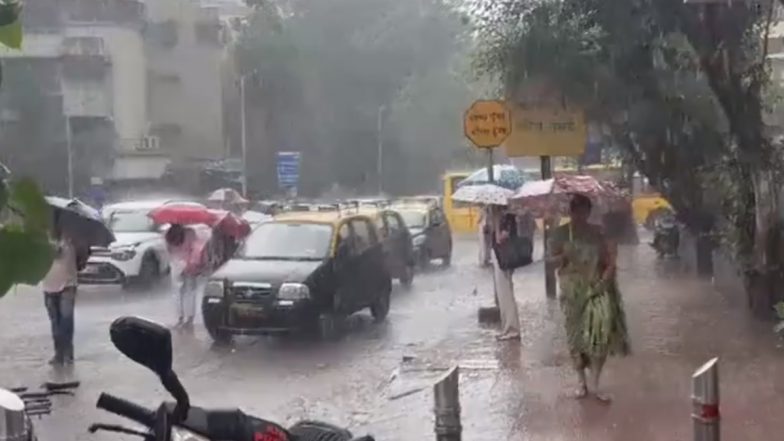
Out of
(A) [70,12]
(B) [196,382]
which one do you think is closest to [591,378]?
(B) [196,382]

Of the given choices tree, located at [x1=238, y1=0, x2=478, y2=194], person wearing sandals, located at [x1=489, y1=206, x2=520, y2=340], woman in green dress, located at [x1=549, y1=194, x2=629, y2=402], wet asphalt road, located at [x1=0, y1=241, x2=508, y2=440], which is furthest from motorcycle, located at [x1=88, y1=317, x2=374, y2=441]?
tree, located at [x1=238, y1=0, x2=478, y2=194]

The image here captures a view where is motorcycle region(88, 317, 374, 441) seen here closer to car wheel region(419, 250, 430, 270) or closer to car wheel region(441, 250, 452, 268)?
car wheel region(419, 250, 430, 270)

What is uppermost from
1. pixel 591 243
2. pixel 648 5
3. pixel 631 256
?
pixel 648 5

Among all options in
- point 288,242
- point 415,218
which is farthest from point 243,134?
point 288,242

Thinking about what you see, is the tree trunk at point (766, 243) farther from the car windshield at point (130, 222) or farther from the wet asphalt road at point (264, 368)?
the car windshield at point (130, 222)

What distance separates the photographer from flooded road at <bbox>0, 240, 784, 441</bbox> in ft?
31.9

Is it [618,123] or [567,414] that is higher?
[618,123]

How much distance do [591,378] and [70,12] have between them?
1409cm

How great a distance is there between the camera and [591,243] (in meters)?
9.96

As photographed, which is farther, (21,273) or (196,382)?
(196,382)

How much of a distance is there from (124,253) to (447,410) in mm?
16854

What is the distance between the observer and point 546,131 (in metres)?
18.7

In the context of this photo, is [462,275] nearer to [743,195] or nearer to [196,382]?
[743,195]

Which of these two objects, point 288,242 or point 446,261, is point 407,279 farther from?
point 288,242
